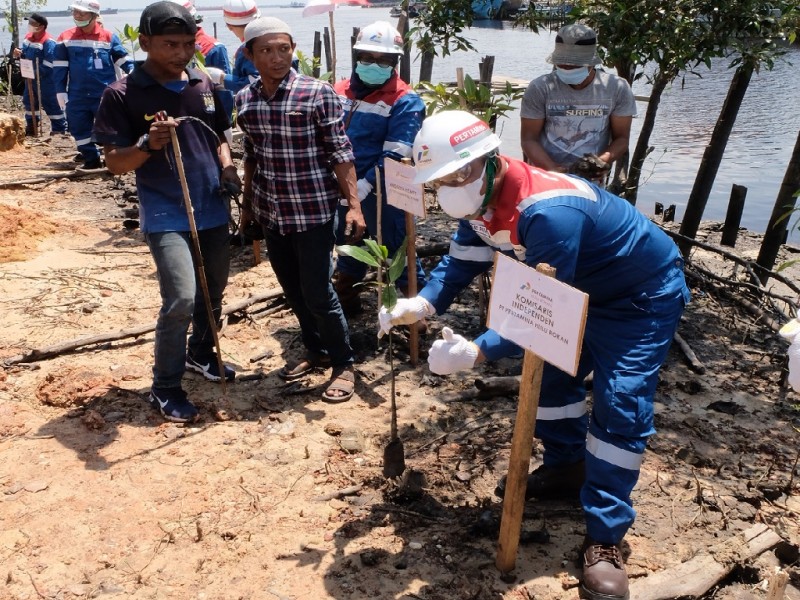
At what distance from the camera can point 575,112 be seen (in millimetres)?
4527

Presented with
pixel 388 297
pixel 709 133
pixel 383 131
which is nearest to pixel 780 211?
pixel 383 131

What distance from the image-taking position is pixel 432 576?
2.83 meters

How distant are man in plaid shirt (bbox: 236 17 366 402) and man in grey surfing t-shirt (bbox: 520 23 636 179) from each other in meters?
1.29

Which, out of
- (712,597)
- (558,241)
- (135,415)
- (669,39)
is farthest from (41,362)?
(669,39)

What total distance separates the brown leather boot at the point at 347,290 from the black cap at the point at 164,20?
6.96ft

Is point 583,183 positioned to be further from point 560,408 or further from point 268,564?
→ point 268,564

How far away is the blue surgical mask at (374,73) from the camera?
14.9 feet

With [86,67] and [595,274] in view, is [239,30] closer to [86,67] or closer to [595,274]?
[86,67]

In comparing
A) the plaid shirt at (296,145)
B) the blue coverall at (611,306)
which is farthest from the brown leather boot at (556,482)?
the plaid shirt at (296,145)

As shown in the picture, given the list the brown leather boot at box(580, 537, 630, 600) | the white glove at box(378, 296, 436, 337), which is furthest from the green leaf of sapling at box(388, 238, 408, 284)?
the brown leather boot at box(580, 537, 630, 600)

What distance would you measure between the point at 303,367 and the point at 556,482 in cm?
177

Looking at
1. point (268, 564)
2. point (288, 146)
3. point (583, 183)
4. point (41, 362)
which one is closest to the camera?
point (583, 183)

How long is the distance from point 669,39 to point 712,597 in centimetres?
323

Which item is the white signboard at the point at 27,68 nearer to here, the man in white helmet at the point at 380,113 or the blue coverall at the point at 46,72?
the blue coverall at the point at 46,72
